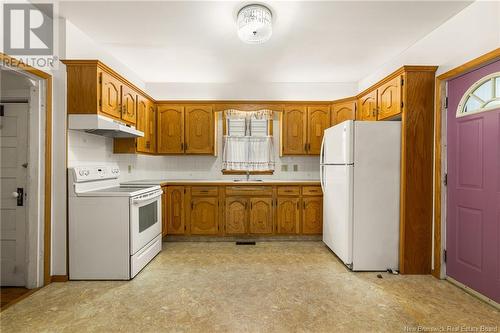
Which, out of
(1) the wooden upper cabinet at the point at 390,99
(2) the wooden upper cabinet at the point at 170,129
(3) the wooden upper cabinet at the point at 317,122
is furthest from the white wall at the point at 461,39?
(2) the wooden upper cabinet at the point at 170,129

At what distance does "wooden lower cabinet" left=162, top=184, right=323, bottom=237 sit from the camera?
3.82m

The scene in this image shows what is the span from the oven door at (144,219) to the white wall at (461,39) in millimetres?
3431

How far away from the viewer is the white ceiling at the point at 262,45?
7.54 ft

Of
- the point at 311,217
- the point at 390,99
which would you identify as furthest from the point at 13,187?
the point at 390,99

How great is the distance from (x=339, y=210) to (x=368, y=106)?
5.12 ft

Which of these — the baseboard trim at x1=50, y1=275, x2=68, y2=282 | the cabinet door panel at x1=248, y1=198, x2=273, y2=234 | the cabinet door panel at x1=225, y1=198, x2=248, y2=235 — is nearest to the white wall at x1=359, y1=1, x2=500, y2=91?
the cabinet door panel at x1=248, y1=198, x2=273, y2=234

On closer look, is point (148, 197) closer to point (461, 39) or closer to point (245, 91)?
point (245, 91)

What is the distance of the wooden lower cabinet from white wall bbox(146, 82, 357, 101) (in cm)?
164

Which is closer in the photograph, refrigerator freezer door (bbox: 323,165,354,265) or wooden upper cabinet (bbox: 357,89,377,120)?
refrigerator freezer door (bbox: 323,165,354,265)

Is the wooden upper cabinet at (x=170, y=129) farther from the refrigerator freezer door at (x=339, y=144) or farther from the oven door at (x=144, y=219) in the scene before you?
the refrigerator freezer door at (x=339, y=144)

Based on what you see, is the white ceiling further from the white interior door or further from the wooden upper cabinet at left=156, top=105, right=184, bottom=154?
the white interior door

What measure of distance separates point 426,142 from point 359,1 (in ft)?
5.20

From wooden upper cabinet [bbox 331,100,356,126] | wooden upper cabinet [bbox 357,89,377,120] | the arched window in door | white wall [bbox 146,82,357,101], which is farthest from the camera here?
white wall [bbox 146,82,357,101]
